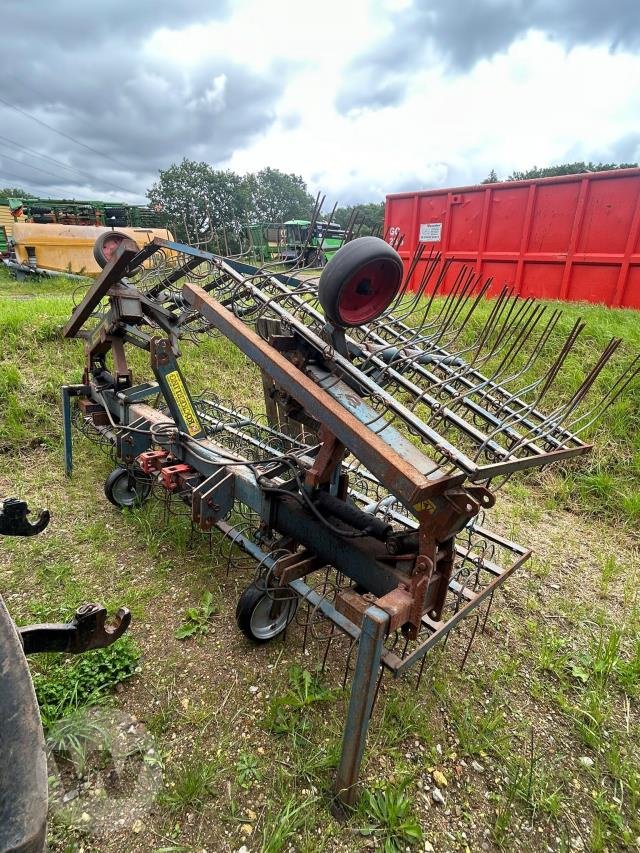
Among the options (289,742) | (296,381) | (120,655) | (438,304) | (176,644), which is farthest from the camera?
(438,304)

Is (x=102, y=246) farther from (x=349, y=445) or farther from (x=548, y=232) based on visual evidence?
(x=548, y=232)

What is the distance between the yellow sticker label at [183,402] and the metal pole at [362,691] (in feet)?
6.45

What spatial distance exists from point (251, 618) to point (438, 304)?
235 inches

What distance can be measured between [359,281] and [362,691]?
158cm

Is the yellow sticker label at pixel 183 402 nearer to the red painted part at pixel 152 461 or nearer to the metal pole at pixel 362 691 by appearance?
the red painted part at pixel 152 461

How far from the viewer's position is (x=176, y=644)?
2730mm

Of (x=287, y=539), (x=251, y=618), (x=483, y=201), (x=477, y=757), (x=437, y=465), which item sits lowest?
(x=477, y=757)

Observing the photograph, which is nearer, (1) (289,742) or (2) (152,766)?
(2) (152,766)

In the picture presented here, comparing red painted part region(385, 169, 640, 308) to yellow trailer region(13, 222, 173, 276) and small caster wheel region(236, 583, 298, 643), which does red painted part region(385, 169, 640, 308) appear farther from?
yellow trailer region(13, 222, 173, 276)

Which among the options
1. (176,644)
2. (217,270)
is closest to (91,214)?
(217,270)

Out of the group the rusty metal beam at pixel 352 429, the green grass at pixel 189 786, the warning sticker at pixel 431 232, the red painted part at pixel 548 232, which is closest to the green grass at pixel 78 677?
the green grass at pixel 189 786

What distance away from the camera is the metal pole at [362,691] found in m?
1.66

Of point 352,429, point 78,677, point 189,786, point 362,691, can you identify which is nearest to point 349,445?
point 352,429

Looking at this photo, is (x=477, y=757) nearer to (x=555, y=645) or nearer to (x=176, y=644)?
(x=555, y=645)
